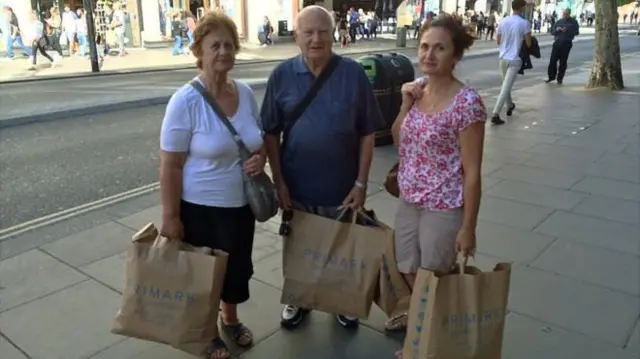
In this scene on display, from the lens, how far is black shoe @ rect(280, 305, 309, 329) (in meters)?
3.17

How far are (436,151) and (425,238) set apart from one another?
1.35 feet

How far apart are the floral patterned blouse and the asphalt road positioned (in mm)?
3865

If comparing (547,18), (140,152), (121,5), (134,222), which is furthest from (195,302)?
(547,18)

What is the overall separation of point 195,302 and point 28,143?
22.1ft

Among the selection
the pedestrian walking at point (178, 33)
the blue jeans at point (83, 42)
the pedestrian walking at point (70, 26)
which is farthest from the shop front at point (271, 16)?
the pedestrian walking at point (70, 26)

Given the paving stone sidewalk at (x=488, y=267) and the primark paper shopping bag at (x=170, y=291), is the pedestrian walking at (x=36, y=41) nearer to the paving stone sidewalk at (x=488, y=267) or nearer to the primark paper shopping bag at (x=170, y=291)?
the paving stone sidewalk at (x=488, y=267)

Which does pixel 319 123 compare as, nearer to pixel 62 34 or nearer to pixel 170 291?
pixel 170 291

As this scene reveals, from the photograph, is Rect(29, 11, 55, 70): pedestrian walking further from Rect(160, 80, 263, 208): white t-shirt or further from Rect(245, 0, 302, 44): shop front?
Rect(160, 80, 263, 208): white t-shirt

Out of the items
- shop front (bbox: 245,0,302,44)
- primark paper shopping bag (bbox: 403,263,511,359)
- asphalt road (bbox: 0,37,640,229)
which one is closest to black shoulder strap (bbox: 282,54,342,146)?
primark paper shopping bag (bbox: 403,263,511,359)

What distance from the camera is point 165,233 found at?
8.32ft

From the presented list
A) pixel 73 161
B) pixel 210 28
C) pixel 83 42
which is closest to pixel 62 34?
pixel 83 42

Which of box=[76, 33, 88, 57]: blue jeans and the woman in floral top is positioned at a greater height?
box=[76, 33, 88, 57]: blue jeans

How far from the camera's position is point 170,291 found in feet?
8.14

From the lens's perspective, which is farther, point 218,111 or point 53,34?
point 53,34
